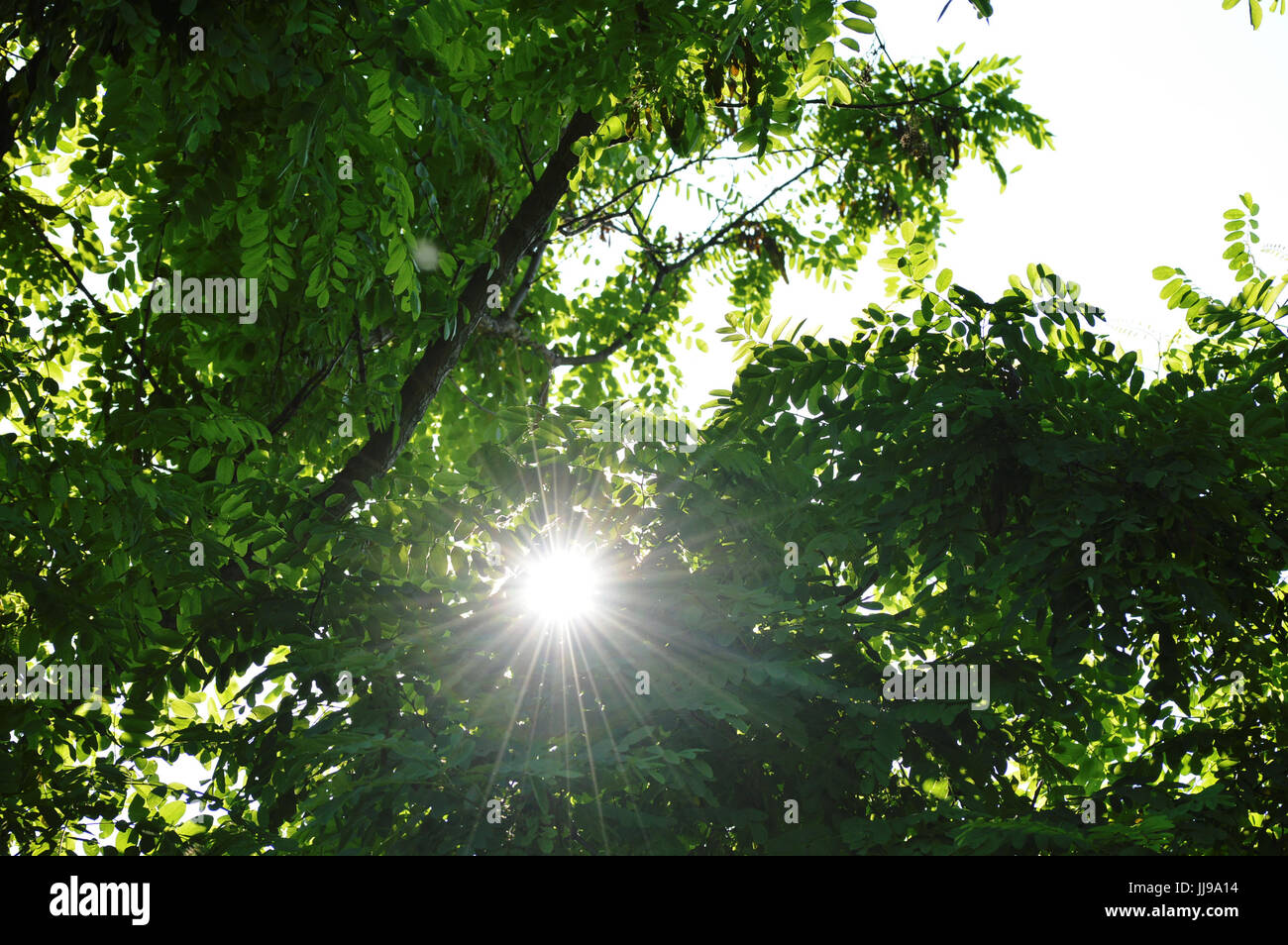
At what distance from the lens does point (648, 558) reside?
4688 mm

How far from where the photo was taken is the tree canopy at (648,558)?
13.0 feet

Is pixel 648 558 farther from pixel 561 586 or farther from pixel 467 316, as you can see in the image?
pixel 467 316

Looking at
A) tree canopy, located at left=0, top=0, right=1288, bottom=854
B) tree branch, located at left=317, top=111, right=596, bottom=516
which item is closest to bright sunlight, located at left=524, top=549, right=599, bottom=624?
tree canopy, located at left=0, top=0, right=1288, bottom=854

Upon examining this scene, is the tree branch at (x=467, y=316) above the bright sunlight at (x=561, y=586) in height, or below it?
above

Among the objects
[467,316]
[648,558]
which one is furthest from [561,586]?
[467,316]

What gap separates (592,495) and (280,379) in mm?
3280

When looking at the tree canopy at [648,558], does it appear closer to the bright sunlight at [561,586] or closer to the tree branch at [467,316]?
the bright sunlight at [561,586]

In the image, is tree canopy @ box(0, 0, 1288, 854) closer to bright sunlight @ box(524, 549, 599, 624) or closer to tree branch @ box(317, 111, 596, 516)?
bright sunlight @ box(524, 549, 599, 624)

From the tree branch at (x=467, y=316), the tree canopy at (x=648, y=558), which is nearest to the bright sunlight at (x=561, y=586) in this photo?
the tree canopy at (x=648, y=558)

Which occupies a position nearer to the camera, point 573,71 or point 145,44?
point 145,44

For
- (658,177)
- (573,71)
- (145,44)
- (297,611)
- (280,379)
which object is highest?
(658,177)

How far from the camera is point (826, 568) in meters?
5.17
